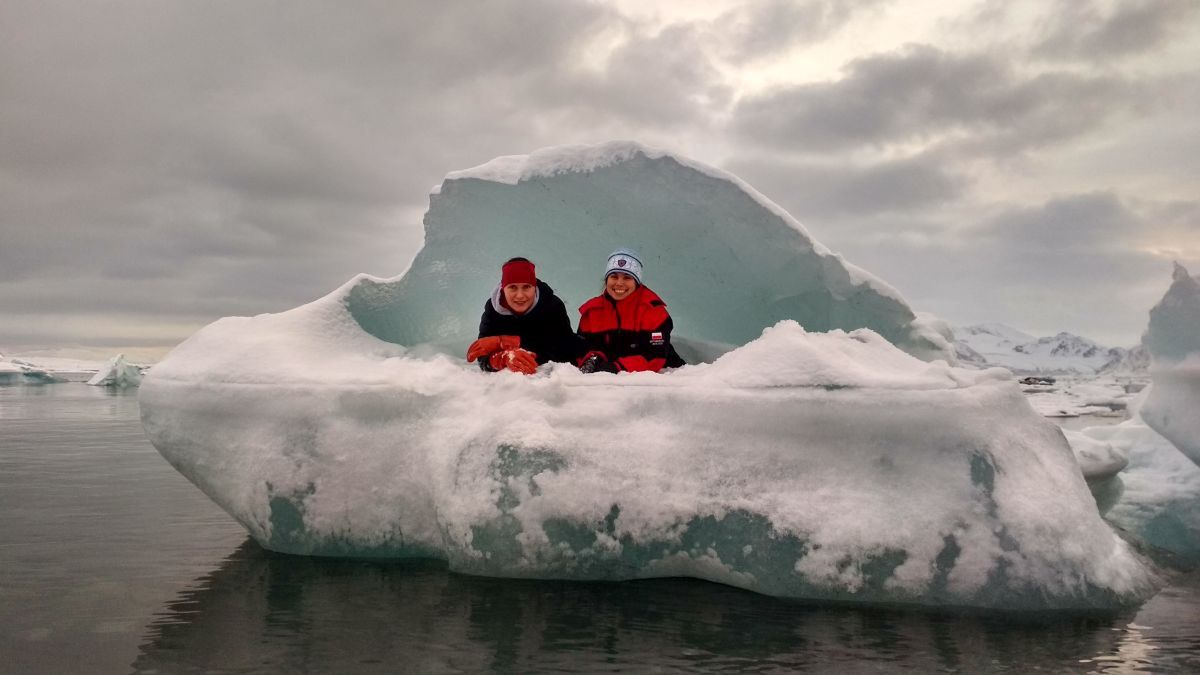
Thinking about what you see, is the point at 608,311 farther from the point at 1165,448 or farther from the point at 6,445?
the point at 6,445

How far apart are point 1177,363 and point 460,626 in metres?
6.10

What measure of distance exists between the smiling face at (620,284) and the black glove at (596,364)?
0.48 m

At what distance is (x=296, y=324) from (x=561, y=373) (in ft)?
6.82

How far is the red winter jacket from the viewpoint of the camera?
17.6ft

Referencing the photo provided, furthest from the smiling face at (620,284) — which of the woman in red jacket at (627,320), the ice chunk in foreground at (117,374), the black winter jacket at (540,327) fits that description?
the ice chunk in foreground at (117,374)

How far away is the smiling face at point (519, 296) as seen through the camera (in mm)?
5145

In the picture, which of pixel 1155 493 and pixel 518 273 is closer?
pixel 518 273

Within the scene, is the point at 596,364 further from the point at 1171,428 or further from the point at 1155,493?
the point at 1155,493

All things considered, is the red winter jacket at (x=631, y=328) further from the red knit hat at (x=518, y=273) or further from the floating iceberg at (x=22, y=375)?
the floating iceberg at (x=22, y=375)

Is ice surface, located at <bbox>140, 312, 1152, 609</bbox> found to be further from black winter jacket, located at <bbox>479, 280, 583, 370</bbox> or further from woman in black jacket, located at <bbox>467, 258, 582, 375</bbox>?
black winter jacket, located at <bbox>479, 280, 583, 370</bbox>

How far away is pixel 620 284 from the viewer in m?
5.39

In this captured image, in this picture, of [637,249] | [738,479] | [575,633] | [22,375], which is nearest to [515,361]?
[738,479]

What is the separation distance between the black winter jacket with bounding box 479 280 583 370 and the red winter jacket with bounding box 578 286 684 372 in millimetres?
168

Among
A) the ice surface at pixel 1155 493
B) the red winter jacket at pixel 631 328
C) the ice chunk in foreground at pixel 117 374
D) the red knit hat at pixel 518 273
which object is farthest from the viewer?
the ice chunk in foreground at pixel 117 374
